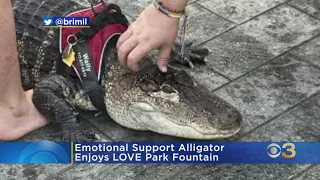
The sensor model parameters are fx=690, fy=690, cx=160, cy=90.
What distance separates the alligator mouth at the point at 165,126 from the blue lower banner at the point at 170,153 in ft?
0.16

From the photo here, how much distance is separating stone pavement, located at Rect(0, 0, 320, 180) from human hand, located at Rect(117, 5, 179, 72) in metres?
0.55

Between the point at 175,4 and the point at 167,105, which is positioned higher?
the point at 175,4

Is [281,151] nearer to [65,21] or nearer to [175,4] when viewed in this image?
[175,4]

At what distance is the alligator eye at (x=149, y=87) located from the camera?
128 inches

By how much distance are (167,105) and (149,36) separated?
1.71 ft

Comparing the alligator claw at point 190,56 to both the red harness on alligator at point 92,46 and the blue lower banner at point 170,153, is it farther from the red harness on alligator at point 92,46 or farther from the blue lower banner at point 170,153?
the blue lower banner at point 170,153

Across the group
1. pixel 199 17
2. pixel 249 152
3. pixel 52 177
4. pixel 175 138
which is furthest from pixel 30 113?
pixel 199 17

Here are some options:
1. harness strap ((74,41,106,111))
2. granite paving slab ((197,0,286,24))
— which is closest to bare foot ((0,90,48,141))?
harness strap ((74,41,106,111))

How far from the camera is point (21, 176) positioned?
308 centimetres

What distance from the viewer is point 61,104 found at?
337 centimetres

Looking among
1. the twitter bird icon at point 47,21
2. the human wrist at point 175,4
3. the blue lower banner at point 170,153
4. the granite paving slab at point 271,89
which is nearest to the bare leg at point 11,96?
the blue lower banner at point 170,153

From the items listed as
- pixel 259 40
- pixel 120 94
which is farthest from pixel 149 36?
pixel 259 40

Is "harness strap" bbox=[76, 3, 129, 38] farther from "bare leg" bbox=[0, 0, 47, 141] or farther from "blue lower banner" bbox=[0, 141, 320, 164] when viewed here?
"blue lower banner" bbox=[0, 141, 320, 164]

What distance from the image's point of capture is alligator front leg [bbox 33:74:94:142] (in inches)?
130
